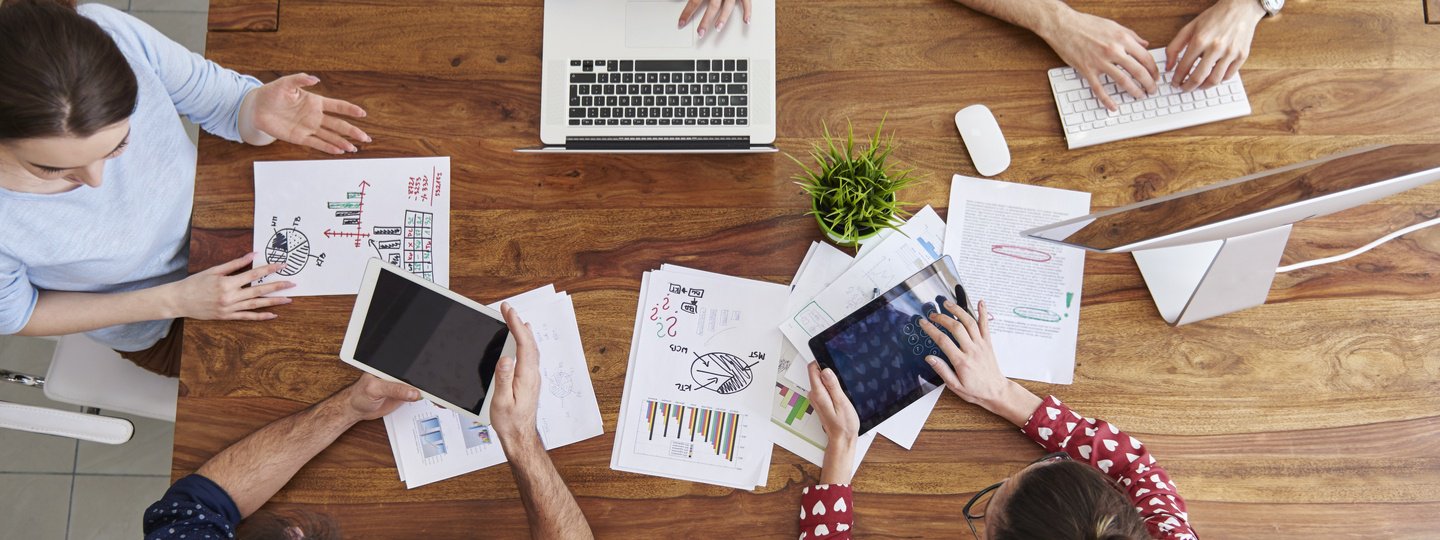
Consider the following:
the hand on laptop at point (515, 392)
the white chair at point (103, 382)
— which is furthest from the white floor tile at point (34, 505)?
the hand on laptop at point (515, 392)

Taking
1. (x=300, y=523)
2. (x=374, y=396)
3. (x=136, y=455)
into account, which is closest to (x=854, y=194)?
(x=374, y=396)

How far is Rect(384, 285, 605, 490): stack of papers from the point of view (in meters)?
1.33

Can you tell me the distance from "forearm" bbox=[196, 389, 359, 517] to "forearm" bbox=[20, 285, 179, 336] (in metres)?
0.27

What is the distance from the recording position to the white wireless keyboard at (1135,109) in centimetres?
141

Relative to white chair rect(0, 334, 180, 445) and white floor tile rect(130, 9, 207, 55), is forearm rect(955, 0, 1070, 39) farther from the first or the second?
white floor tile rect(130, 9, 207, 55)

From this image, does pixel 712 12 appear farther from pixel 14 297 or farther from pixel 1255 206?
pixel 14 297

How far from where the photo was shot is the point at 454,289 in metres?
1.37

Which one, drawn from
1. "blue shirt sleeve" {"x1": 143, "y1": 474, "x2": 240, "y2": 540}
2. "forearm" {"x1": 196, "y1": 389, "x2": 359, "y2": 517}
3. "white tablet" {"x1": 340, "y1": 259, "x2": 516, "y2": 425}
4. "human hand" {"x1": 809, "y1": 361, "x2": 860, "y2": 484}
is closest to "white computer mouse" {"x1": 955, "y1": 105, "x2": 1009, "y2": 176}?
"human hand" {"x1": 809, "y1": 361, "x2": 860, "y2": 484}

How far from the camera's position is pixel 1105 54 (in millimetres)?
1398

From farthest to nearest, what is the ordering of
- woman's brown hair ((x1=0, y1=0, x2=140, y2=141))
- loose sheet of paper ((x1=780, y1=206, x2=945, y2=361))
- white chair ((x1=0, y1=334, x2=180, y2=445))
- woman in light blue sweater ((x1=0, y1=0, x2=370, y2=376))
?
white chair ((x1=0, y1=334, x2=180, y2=445)) → loose sheet of paper ((x1=780, y1=206, x2=945, y2=361)) → woman in light blue sweater ((x1=0, y1=0, x2=370, y2=376)) → woman's brown hair ((x1=0, y1=0, x2=140, y2=141))

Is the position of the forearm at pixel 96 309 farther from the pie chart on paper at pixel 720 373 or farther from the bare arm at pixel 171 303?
the pie chart on paper at pixel 720 373

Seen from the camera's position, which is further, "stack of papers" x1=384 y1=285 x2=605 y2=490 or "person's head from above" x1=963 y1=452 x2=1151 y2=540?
"stack of papers" x1=384 y1=285 x2=605 y2=490

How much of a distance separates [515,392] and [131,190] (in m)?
0.73

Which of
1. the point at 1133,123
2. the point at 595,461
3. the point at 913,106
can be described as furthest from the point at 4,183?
the point at 1133,123
